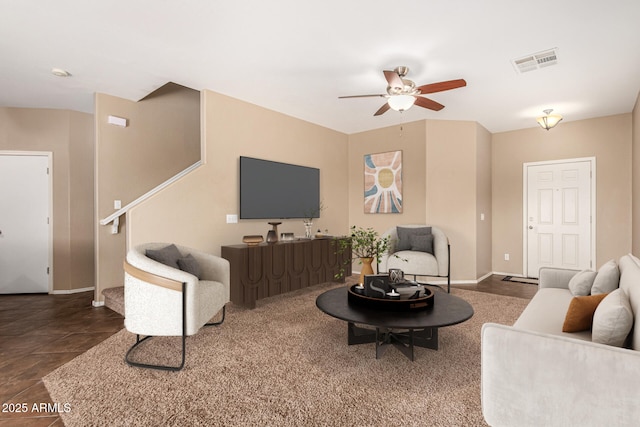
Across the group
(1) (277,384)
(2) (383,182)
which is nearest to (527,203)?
(2) (383,182)

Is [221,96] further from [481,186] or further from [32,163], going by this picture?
[481,186]

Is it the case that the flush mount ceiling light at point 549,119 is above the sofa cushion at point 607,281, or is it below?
above

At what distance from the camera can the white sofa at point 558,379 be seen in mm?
1256

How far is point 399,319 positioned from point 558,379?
103 centimetres

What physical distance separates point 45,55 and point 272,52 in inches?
84.8

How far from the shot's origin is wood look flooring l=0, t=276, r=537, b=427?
6.46 ft

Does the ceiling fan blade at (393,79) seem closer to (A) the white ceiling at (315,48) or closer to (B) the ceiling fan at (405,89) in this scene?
(B) the ceiling fan at (405,89)

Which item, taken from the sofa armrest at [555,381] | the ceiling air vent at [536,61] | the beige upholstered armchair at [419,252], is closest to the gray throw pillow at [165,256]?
the sofa armrest at [555,381]

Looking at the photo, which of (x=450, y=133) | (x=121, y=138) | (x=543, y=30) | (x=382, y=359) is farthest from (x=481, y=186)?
(x=121, y=138)

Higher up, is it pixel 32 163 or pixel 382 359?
pixel 32 163

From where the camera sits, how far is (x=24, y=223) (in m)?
4.71

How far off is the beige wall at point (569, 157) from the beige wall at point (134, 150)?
533 cm

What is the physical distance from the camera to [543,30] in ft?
8.98

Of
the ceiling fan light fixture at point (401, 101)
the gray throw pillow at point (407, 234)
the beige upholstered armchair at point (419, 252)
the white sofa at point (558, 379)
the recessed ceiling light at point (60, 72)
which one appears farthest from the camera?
the gray throw pillow at point (407, 234)
